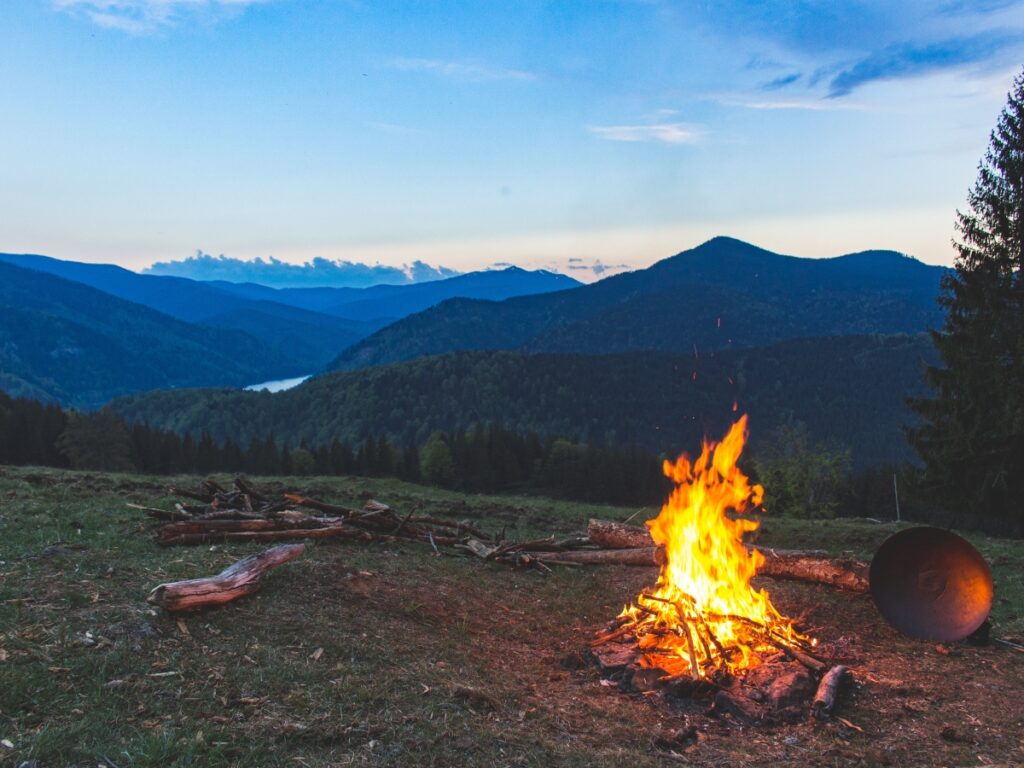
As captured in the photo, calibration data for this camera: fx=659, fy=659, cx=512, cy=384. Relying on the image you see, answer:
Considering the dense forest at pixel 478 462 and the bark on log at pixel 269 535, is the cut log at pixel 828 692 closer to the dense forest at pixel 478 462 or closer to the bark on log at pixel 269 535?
the bark on log at pixel 269 535

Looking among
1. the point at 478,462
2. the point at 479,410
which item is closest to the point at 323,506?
the point at 478,462

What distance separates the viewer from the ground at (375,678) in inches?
211

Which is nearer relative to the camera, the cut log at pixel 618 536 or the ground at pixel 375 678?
the ground at pixel 375 678

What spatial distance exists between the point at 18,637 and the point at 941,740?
29.4ft

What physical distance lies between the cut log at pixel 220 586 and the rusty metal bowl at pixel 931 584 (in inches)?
335

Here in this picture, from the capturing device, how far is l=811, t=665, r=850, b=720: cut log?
6801mm

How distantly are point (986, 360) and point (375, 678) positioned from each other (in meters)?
22.9

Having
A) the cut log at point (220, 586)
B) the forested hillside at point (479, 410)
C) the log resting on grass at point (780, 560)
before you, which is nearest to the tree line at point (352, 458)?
the log resting on grass at point (780, 560)

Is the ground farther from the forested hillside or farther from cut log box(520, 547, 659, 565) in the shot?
the forested hillside

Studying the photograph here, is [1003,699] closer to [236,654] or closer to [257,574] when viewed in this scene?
[236,654]

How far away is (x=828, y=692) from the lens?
697 cm

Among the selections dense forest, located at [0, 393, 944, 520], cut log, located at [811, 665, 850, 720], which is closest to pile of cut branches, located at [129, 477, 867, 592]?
cut log, located at [811, 665, 850, 720]

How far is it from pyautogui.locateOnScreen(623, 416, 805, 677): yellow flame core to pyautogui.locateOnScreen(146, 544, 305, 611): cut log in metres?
4.96

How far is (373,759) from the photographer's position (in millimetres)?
5203
